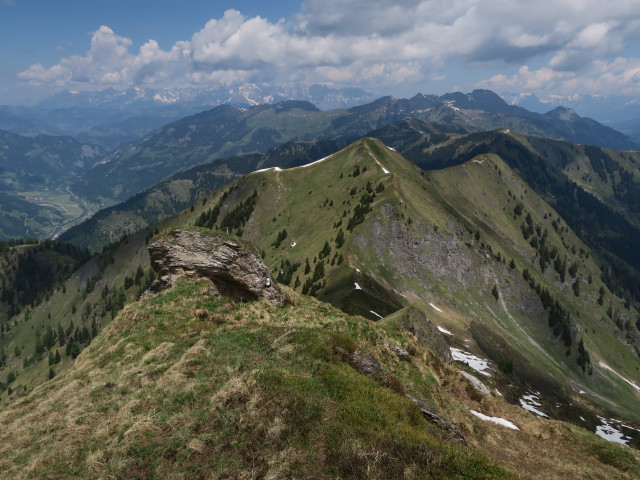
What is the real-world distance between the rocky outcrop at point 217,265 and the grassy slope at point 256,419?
9.85m

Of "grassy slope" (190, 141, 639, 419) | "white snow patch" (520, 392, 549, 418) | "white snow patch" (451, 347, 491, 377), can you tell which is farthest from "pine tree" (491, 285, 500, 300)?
"white snow patch" (451, 347, 491, 377)

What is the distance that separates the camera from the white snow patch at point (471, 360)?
90.0m

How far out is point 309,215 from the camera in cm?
16600

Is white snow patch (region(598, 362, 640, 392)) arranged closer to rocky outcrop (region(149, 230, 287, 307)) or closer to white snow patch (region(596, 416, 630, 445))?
white snow patch (region(596, 416, 630, 445))

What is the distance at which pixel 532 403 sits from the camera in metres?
90.8

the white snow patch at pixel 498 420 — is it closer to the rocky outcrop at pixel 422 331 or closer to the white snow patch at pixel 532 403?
the rocky outcrop at pixel 422 331

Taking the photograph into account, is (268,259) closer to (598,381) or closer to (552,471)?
(552,471)

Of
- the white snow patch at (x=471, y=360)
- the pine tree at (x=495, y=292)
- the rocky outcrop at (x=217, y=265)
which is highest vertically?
the rocky outcrop at (x=217, y=265)

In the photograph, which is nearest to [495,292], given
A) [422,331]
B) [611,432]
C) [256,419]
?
A: [611,432]

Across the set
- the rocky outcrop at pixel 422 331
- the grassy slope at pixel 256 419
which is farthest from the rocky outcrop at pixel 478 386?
the rocky outcrop at pixel 422 331

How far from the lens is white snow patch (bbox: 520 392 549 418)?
3313 inches

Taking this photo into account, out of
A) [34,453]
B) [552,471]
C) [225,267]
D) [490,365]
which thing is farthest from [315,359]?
[490,365]

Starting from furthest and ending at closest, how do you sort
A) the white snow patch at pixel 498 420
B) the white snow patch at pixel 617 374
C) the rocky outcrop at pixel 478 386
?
the white snow patch at pixel 617 374, the rocky outcrop at pixel 478 386, the white snow patch at pixel 498 420

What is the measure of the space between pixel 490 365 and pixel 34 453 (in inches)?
4099
